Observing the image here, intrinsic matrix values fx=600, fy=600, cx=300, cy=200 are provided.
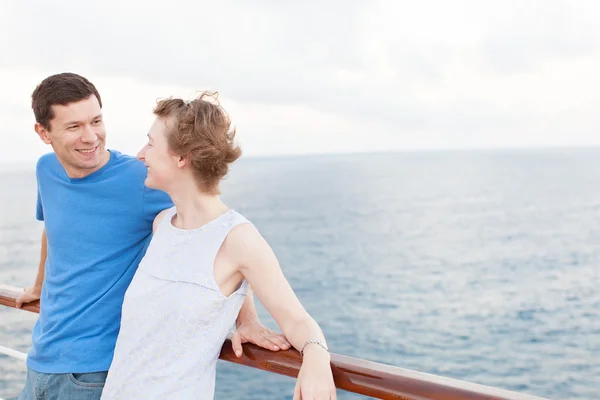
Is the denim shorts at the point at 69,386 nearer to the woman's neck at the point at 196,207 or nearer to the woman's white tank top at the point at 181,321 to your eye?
the woman's white tank top at the point at 181,321

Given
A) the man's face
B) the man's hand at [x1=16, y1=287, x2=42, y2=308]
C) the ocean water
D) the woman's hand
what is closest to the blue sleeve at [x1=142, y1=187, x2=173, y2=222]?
the man's face

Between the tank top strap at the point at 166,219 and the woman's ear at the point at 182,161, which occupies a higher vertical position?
the woman's ear at the point at 182,161

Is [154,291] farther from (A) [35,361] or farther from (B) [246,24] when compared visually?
(B) [246,24]

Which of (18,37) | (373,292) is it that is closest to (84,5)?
(18,37)

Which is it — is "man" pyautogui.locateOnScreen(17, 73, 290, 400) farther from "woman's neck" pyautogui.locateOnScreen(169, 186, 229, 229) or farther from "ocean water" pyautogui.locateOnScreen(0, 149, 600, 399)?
"ocean water" pyautogui.locateOnScreen(0, 149, 600, 399)

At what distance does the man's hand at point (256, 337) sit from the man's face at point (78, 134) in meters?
0.86

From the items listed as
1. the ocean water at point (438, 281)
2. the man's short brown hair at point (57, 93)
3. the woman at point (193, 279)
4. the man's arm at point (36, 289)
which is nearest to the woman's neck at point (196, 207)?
the woman at point (193, 279)

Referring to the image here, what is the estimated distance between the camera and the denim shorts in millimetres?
2012

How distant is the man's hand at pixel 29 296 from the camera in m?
2.49

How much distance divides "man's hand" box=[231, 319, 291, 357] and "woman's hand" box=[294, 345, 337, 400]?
154 mm

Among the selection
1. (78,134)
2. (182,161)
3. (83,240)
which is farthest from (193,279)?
(78,134)

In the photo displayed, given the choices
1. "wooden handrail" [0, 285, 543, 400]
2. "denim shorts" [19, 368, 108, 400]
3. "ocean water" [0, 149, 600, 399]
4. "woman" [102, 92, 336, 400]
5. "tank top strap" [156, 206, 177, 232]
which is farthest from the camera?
"ocean water" [0, 149, 600, 399]

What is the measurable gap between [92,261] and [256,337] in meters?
0.73

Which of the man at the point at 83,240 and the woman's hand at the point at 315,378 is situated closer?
the woman's hand at the point at 315,378
